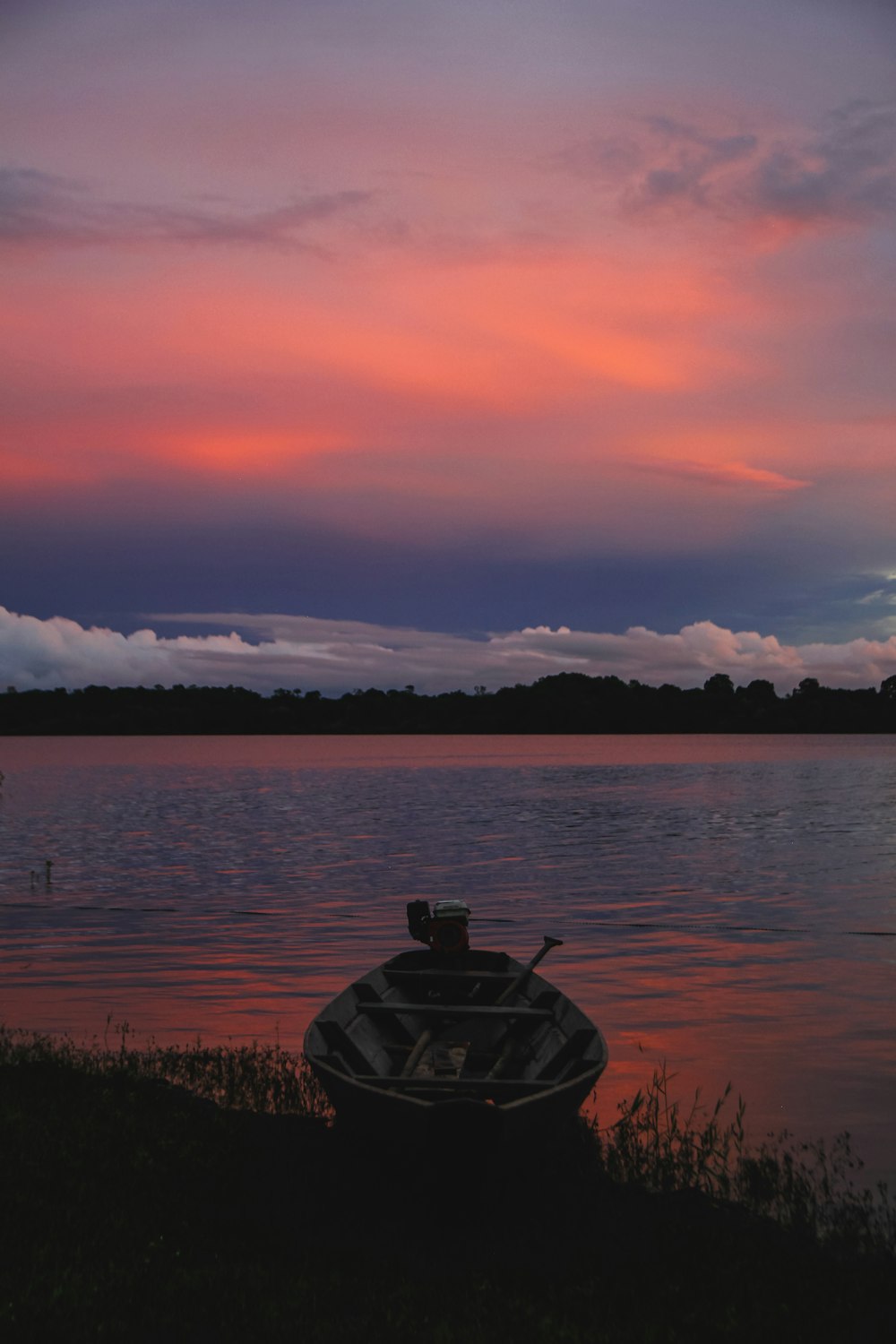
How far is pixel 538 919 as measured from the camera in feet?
97.2

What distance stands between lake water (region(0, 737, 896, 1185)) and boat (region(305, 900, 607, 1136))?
5.46ft

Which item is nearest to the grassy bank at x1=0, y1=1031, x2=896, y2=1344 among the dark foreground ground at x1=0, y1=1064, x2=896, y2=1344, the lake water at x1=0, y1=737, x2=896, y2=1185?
the dark foreground ground at x1=0, y1=1064, x2=896, y2=1344

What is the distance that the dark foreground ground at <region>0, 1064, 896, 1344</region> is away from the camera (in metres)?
7.59

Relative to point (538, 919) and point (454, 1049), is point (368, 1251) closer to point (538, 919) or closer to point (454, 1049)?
point (454, 1049)

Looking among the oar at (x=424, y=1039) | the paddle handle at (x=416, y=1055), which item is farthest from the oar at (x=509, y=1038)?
the paddle handle at (x=416, y=1055)

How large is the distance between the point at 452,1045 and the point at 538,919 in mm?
17013

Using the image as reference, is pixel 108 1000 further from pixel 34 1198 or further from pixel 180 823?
pixel 180 823

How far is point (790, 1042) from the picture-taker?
16828 mm

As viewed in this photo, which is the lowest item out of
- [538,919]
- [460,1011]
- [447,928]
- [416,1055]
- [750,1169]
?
[538,919]

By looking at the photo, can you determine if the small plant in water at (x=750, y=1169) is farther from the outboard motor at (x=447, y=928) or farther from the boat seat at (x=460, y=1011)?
the outboard motor at (x=447, y=928)

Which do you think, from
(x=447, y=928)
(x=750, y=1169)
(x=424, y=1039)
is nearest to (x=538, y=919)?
(x=447, y=928)

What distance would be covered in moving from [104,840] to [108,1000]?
31.9m

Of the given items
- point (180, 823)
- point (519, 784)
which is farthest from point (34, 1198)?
point (519, 784)

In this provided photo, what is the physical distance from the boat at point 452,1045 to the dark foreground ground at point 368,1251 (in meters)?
0.37
